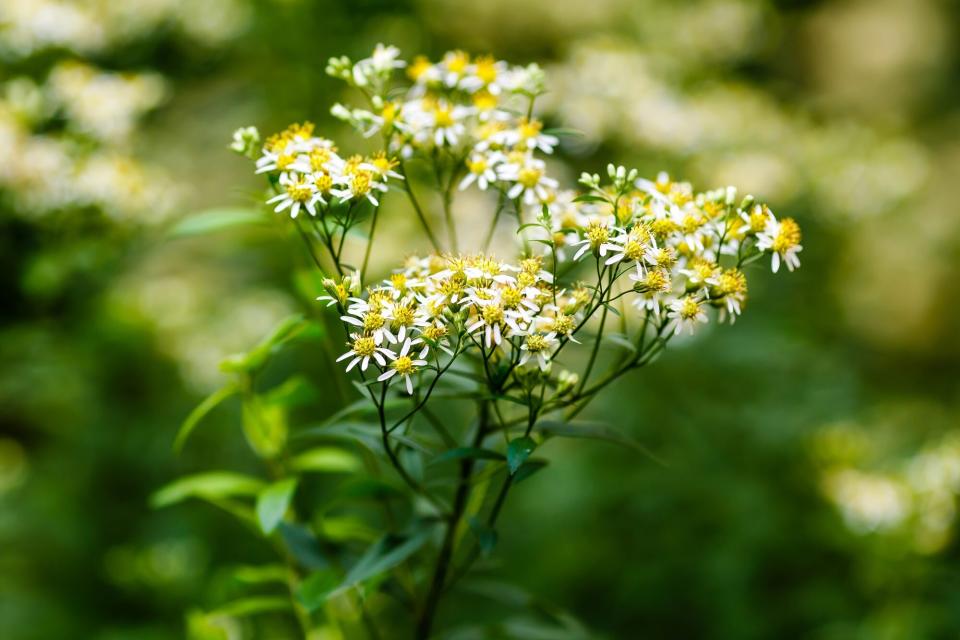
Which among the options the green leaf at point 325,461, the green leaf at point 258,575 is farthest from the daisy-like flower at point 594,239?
the green leaf at point 258,575

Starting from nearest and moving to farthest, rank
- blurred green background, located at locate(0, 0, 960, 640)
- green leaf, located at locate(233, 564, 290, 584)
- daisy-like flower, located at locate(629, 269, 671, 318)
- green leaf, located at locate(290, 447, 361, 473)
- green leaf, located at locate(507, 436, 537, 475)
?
green leaf, located at locate(507, 436, 537, 475) → daisy-like flower, located at locate(629, 269, 671, 318) → green leaf, located at locate(233, 564, 290, 584) → green leaf, located at locate(290, 447, 361, 473) → blurred green background, located at locate(0, 0, 960, 640)

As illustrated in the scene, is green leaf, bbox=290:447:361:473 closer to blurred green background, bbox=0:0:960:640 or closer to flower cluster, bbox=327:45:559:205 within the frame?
flower cluster, bbox=327:45:559:205

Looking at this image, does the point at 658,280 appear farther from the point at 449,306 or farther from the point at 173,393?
the point at 173,393

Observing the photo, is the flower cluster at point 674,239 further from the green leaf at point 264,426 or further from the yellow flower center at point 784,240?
the green leaf at point 264,426

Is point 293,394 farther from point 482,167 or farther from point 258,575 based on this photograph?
point 482,167

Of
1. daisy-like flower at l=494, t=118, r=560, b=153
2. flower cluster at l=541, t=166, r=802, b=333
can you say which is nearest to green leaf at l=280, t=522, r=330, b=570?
flower cluster at l=541, t=166, r=802, b=333

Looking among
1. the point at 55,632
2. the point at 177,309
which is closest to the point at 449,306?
the point at 55,632

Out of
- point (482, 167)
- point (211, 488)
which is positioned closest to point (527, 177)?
point (482, 167)
